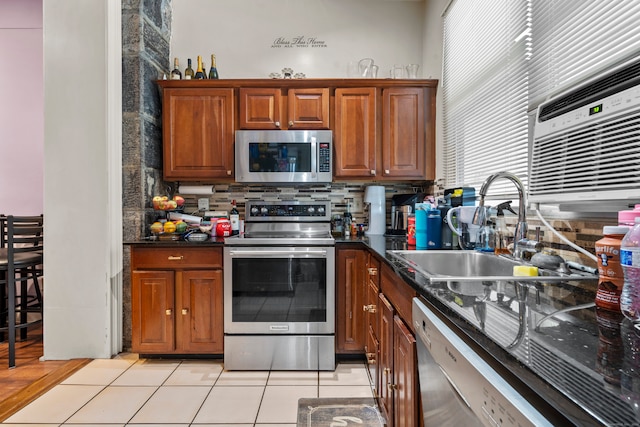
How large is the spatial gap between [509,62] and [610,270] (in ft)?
4.63

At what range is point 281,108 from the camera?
2.96m

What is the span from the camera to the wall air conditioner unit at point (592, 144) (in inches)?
36.9

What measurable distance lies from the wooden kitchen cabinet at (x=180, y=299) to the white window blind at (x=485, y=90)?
182 centimetres

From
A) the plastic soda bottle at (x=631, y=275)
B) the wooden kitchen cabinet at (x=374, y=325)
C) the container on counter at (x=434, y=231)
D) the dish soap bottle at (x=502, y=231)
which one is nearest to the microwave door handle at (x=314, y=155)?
the wooden kitchen cabinet at (x=374, y=325)

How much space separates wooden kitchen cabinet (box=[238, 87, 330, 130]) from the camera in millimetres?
2947

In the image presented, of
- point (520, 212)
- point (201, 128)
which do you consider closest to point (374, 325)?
point (520, 212)

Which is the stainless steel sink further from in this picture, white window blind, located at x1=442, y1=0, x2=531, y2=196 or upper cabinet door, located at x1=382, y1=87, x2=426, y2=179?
upper cabinet door, located at x1=382, y1=87, x2=426, y2=179

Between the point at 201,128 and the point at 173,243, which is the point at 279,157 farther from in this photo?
the point at 173,243

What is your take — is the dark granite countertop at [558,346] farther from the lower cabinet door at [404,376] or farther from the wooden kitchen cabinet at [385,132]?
the wooden kitchen cabinet at [385,132]

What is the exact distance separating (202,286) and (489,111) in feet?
7.09

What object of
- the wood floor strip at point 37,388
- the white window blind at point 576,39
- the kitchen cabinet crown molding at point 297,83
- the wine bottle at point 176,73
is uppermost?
the wine bottle at point 176,73

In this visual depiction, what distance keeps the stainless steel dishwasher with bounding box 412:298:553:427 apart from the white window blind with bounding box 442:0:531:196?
1122 millimetres

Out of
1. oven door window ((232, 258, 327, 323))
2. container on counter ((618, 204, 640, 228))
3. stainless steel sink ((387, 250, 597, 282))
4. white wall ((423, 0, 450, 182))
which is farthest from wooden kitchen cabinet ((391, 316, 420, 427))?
white wall ((423, 0, 450, 182))

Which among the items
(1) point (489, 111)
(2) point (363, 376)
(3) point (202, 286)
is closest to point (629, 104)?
(1) point (489, 111)
